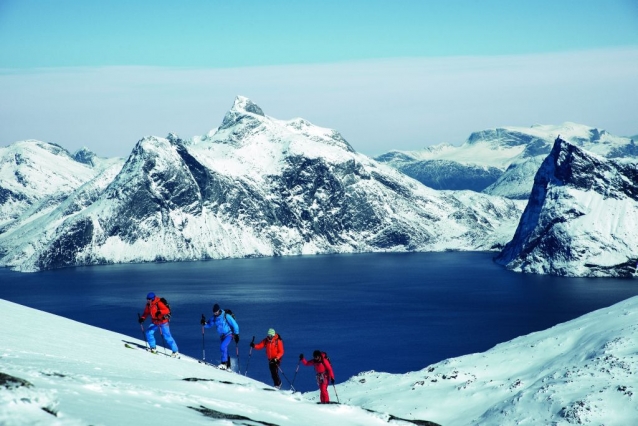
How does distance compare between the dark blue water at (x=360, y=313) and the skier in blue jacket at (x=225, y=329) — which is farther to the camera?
the dark blue water at (x=360, y=313)

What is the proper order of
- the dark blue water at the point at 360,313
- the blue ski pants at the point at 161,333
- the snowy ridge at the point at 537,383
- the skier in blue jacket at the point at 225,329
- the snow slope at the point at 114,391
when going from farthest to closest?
the dark blue water at the point at 360,313, the skier in blue jacket at the point at 225,329, the blue ski pants at the point at 161,333, the snowy ridge at the point at 537,383, the snow slope at the point at 114,391

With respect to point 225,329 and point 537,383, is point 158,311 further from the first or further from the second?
point 537,383

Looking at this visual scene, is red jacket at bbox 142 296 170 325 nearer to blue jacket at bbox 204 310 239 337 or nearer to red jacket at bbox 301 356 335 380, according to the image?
blue jacket at bbox 204 310 239 337

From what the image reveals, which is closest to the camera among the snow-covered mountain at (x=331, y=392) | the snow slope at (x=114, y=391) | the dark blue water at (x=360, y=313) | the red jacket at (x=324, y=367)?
the snow slope at (x=114, y=391)

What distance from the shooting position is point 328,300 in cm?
16188

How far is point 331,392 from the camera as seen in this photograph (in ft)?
141

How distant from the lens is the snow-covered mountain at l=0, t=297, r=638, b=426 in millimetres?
13758

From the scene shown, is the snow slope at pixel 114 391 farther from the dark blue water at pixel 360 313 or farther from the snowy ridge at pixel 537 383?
the dark blue water at pixel 360 313

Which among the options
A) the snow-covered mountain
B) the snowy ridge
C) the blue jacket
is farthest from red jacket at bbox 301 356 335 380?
the snowy ridge

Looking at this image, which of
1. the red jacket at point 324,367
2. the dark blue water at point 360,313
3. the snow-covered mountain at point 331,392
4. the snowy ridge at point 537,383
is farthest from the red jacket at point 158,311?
the dark blue water at point 360,313

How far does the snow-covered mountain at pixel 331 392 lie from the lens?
542 inches

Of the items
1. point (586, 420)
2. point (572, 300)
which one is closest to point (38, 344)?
point (586, 420)

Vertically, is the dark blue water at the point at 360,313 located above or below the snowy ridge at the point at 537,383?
below

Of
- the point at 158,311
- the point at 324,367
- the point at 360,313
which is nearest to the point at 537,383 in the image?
the point at 324,367
